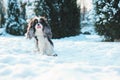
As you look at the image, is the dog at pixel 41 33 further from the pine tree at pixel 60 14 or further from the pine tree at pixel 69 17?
the pine tree at pixel 69 17

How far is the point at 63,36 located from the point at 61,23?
988 mm

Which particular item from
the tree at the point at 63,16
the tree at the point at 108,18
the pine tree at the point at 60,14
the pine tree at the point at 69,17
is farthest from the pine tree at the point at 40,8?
the tree at the point at 108,18

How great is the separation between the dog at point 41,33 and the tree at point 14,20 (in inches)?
1124

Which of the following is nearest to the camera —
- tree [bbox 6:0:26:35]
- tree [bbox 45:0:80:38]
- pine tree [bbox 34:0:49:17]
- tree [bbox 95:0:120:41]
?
tree [bbox 95:0:120:41]

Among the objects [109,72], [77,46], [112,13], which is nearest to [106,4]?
[112,13]

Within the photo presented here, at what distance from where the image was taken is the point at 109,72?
269 inches

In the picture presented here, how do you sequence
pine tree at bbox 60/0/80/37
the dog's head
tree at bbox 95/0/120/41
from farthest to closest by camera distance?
pine tree at bbox 60/0/80/37, tree at bbox 95/0/120/41, the dog's head

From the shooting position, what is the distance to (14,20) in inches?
1704

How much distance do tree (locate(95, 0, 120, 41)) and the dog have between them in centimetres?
871

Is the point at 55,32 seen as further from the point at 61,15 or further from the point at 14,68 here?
the point at 14,68

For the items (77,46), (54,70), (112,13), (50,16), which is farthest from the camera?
(50,16)

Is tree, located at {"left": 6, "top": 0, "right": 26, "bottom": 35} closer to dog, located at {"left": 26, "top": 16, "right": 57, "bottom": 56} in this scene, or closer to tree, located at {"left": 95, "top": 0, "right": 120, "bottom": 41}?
tree, located at {"left": 95, "top": 0, "right": 120, "bottom": 41}

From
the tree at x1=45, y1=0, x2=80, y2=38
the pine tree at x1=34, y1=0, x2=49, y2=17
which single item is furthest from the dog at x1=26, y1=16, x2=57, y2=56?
the tree at x1=45, y1=0, x2=80, y2=38

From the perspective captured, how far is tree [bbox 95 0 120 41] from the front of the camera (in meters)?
21.3
